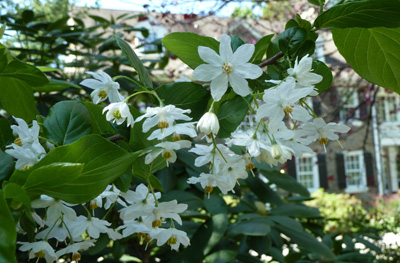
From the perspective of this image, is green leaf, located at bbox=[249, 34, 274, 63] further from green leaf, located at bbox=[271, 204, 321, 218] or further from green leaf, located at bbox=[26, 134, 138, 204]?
green leaf, located at bbox=[271, 204, 321, 218]

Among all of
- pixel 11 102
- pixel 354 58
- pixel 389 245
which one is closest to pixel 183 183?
pixel 11 102

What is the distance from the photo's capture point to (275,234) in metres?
1.89

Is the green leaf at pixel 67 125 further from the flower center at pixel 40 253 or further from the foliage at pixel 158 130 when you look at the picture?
the flower center at pixel 40 253

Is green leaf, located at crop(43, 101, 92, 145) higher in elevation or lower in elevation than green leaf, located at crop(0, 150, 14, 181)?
higher

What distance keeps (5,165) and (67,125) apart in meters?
0.12

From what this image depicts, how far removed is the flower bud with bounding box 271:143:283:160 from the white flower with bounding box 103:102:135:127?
193mm

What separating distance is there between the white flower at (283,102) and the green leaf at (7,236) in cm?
31

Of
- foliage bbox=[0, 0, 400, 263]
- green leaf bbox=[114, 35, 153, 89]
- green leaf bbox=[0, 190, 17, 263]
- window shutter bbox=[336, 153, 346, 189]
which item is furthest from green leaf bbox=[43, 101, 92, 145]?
window shutter bbox=[336, 153, 346, 189]

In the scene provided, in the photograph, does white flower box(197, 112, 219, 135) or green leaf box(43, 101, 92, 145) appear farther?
green leaf box(43, 101, 92, 145)

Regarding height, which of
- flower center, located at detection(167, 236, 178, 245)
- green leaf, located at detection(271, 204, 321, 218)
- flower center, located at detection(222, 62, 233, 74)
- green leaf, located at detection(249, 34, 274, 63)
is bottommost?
green leaf, located at detection(271, 204, 321, 218)

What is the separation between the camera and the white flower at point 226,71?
552 mm

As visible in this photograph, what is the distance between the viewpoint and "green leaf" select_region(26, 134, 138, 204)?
479 mm

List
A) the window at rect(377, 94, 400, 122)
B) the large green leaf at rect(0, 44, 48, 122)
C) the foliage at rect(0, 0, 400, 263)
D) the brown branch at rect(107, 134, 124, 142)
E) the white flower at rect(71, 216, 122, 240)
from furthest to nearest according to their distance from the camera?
the window at rect(377, 94, 400, 122) < the large green leaf at rect(0, 44, 48, 122) < the white flower at rect(71, 216, 122, 240) < the brown branch at rect(107, 134, 124, 142) < the foliage at rect(0, 0, 400, 263)

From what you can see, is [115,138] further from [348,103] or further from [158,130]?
[348,103]
